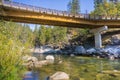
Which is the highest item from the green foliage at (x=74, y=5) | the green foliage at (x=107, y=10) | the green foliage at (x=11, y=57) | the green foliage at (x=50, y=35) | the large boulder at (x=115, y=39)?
the green foliage at (x=74, y=5)

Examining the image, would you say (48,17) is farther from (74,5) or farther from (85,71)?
(74,5)

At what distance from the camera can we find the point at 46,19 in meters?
60.8

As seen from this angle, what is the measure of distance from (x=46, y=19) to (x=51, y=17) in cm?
166

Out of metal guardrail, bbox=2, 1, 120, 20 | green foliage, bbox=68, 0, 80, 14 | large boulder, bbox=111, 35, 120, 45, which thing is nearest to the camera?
metal guardrail, bbox=2, 1, 120, 20

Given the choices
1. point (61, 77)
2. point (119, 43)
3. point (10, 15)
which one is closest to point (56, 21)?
point (10, 15)

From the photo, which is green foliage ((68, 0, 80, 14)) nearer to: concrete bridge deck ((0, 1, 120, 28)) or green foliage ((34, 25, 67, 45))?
green foliage ((34, 25, 67, 45))

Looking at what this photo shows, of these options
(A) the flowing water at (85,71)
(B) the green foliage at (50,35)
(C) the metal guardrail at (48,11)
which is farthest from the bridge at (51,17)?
(B) the green foliage at (50,35)

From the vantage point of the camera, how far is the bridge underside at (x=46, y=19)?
53.1 meters

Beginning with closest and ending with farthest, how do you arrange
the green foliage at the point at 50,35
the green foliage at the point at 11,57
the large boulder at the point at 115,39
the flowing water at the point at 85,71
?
the green foliage at the point at 11,57
the flowing water at the point at 85,71
the large boulder at the point at 115,39
the green foliage at the point at 50,35

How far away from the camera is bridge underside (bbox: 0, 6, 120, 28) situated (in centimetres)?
5309

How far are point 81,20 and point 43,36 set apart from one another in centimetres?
5308

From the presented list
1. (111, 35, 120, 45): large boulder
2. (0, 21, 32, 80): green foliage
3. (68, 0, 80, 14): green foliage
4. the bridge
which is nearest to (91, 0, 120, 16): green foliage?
(111, 35, 120, 45): large boulder

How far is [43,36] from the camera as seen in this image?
392ft

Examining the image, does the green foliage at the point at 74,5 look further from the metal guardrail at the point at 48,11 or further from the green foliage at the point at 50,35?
the metal guardrail at the point at 48,11
